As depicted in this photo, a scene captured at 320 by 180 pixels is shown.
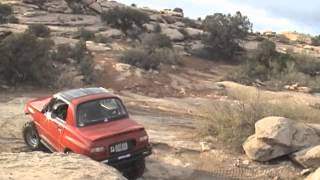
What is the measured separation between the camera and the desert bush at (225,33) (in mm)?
40281

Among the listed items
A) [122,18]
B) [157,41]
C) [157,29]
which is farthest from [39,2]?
[157,41]

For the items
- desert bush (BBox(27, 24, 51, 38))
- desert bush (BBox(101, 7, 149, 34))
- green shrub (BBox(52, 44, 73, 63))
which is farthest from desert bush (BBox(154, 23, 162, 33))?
green shrub (BBox(52, 44, 73, 63))

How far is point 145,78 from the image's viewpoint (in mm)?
26047

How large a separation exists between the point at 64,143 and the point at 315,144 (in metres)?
5.80

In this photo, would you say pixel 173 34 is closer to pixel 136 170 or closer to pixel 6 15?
pixel 6 15

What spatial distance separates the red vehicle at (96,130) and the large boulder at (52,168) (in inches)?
50.1

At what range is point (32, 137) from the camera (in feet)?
44.8

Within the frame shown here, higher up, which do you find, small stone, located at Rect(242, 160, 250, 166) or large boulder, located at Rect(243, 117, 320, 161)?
large boulder, located at Rect(243, 117, 320, 161)

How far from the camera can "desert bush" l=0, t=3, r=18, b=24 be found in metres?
37.9

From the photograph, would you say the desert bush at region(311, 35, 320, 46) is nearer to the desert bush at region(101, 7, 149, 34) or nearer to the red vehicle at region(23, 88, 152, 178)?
the desert bush at region(101, 7, 149, 34)

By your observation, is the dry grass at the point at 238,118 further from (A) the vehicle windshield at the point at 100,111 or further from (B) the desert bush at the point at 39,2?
(B) the desert bush at the point at 39,2

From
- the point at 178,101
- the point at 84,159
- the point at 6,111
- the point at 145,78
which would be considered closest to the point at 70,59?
the point at 145,78

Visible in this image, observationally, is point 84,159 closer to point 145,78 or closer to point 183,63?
point 145,78

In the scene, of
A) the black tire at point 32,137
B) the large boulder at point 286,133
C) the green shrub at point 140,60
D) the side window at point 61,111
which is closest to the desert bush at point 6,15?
the green shrub at point 140,60
